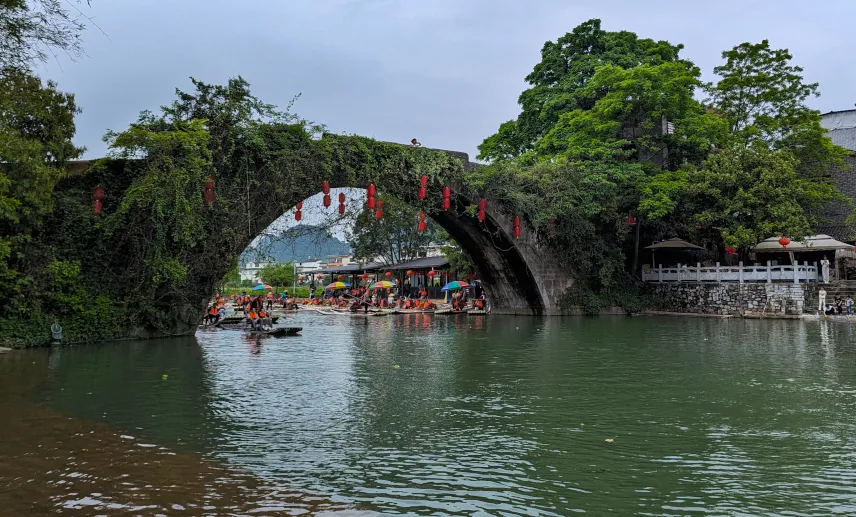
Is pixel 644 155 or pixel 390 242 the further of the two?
pixel 390 242

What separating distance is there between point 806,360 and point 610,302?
42.5 feet

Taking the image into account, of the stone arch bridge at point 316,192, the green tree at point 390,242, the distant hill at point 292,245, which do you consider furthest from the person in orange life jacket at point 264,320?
the green tree at point 390,242

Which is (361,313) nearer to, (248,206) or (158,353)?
(248,206)

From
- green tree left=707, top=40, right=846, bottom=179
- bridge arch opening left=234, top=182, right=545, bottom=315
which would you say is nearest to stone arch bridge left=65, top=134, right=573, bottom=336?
bridge arch opening left=234, top=182, right=545, bottom=315

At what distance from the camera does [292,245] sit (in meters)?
16.6

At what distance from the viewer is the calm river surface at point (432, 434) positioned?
14.0ft

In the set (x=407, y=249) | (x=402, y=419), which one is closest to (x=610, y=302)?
(x=407, y=249)

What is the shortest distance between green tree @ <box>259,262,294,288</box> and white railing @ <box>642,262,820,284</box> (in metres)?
30.2

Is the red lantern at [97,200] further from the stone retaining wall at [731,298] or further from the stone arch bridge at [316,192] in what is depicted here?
the stone retaining wall at [731,298]

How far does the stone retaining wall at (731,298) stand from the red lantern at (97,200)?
18.0m

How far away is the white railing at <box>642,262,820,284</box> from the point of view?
20.0 meters

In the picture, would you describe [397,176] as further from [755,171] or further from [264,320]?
[755,171]

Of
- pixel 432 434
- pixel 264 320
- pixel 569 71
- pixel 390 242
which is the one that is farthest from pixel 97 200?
pixel 390 242

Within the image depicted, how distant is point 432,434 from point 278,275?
4355cm
